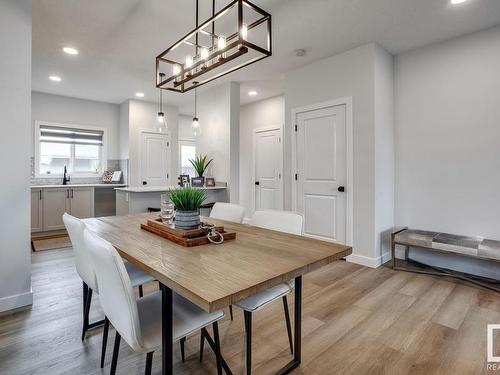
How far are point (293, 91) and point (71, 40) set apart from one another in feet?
9.58

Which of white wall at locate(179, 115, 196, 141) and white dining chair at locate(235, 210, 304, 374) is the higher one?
white wall at locate(179, 115, 196, 141)

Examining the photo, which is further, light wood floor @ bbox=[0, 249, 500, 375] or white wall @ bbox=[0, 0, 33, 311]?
A: white wall @ bbox=[0, 0, 33, 311]

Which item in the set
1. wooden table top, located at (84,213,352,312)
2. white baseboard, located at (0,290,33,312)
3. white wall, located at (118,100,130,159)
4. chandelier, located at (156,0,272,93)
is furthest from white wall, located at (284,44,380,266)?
white wall, located at (118,100,130,159)

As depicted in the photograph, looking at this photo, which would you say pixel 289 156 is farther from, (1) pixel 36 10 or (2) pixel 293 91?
(1) pixel 36 10

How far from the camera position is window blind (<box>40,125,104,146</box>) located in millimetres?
5504

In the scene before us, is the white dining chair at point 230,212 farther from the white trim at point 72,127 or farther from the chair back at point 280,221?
the white trim at point 72,127

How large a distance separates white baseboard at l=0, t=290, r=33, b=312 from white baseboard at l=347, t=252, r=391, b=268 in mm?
3405

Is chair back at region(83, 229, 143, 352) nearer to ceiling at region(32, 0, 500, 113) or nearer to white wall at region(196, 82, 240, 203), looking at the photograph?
ceiling at region(32, 0, 500, 113)

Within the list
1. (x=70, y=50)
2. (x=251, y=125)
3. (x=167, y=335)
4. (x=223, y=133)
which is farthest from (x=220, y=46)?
(x=251, y=125)

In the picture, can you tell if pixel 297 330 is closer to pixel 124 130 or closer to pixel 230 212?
pixel 230 212

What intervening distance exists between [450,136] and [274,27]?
7.82 ft

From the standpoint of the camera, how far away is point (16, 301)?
2281 millimetres

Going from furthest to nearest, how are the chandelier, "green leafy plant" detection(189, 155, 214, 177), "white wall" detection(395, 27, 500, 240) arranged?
1. "green leafy plant" detection(189, 155, 214, 177)
2. "white wall" detection(395, 27, 500, 240)
3. the chandelier

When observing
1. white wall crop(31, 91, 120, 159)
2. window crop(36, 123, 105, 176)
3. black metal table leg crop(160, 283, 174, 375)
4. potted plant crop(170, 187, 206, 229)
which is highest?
white wall crop(31, 91, 120, 159)
